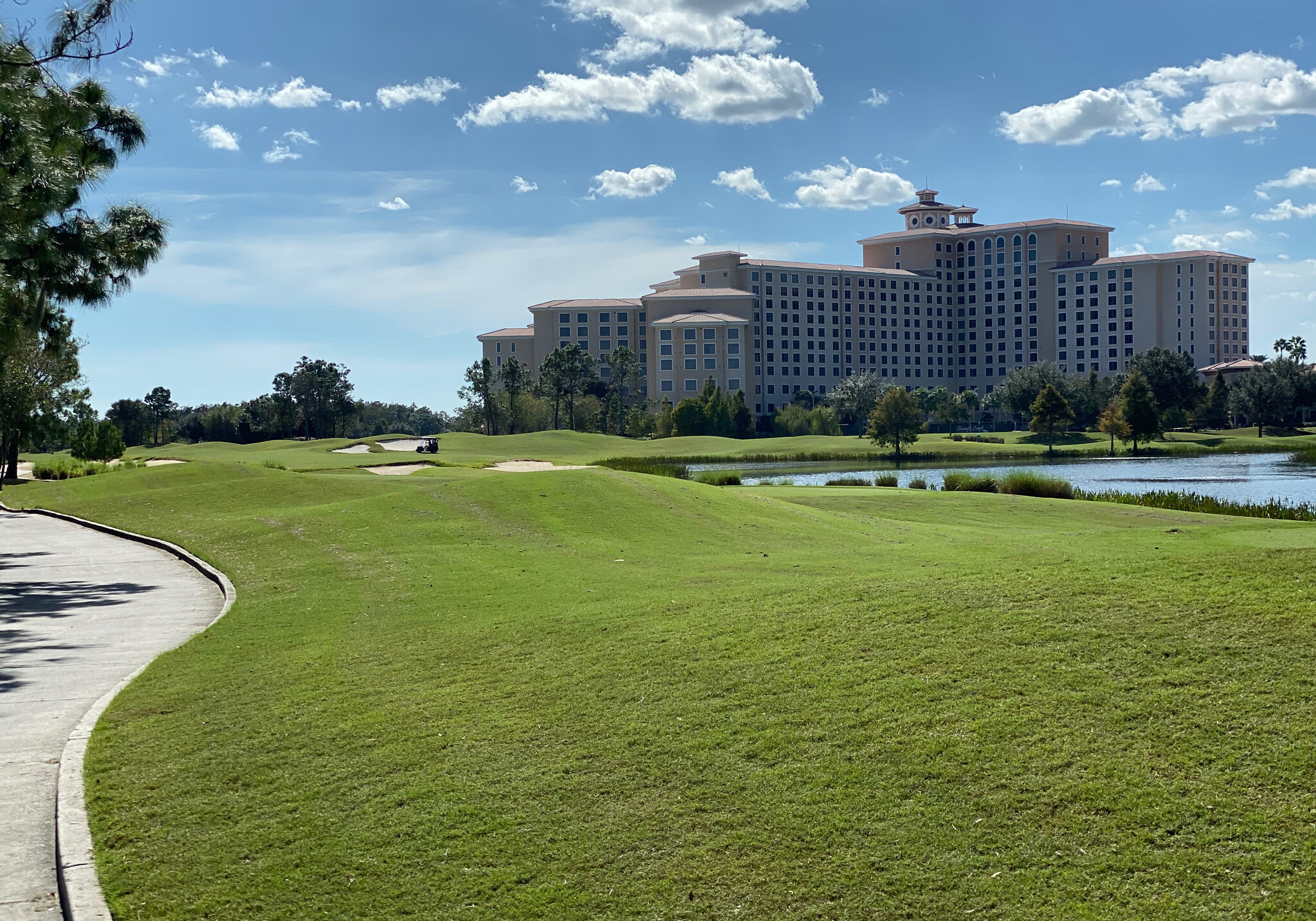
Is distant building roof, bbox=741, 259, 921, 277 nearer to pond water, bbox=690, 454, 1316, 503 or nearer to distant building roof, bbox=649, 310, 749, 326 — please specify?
distant building roof, bbox=649, 310, 749, 326

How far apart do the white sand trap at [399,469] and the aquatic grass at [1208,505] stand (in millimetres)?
27191

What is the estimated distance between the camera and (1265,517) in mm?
27375

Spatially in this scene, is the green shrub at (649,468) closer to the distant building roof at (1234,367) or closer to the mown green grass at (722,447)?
the mown green grass at (722,447)

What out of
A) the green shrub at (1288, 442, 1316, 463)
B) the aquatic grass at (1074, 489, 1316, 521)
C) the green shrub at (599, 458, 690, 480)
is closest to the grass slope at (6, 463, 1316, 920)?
the aquatic grass at (1074, 489, 1316, 521)

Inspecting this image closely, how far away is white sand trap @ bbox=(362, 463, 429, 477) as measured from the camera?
48.7 m

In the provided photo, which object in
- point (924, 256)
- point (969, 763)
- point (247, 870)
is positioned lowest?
point (247, 870)

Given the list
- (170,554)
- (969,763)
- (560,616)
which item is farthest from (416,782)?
(170,554)

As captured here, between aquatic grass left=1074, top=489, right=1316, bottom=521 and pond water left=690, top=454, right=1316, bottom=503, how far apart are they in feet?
14.4

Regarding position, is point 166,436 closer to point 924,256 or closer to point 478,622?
point 924,256

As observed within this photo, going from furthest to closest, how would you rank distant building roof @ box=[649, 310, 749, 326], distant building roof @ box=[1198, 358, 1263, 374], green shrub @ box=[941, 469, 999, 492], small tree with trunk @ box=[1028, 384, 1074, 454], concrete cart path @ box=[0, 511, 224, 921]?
distant building roof @ box=[649, 310, 749, 326] → distant building roof @ box=[1198, 358, 1263, 374] → small tree with trunk @ box=[1028, 384, 1074, 454] → green shrub @ box=[941, 469, 999, 492] → concrete cart path @ box=[0, 511, 224, 921]

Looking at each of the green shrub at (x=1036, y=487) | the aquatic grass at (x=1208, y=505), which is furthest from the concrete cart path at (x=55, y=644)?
the green shrub at (x=1036, y=487)

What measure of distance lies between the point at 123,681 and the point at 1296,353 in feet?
527

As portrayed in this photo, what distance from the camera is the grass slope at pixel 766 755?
5.64 m

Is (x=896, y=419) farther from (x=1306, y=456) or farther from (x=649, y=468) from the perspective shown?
(x=649, y=468)
